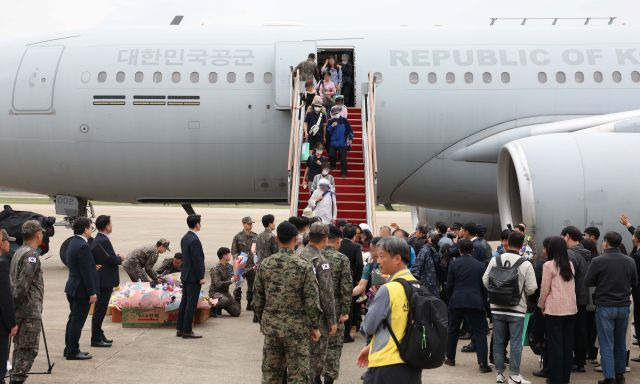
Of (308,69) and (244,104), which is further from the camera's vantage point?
(244,104)

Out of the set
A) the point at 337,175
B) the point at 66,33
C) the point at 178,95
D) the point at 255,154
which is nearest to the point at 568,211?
the point at 337,175

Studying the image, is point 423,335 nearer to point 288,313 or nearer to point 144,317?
point 288,313

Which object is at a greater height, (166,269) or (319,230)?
(319,230)

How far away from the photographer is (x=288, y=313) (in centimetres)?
745

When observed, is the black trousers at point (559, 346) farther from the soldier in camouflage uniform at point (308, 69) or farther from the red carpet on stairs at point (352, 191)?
the soldier in camouflage uniform at point (308, 69)

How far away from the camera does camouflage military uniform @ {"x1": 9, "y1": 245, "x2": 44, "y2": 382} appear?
8430 millimetres

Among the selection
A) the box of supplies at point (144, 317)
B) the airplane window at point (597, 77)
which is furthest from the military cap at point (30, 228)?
the airplane window at point (597, 77)

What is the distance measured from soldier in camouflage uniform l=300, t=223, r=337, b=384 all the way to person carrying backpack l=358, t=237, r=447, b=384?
6.98 ft

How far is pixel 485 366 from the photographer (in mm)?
9930

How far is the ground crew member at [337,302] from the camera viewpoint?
8727mm

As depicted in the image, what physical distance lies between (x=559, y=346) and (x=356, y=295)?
2287mm

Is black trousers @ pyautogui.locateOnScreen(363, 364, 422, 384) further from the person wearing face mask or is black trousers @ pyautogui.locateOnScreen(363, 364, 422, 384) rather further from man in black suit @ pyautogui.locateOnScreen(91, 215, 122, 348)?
the person wearing face mask

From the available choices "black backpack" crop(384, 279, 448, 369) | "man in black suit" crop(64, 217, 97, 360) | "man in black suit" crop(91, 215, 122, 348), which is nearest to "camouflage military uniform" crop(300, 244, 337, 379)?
"black backpack" crop(384, 279, 448, 369)

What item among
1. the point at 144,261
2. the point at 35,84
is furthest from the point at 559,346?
the point at 35,84
